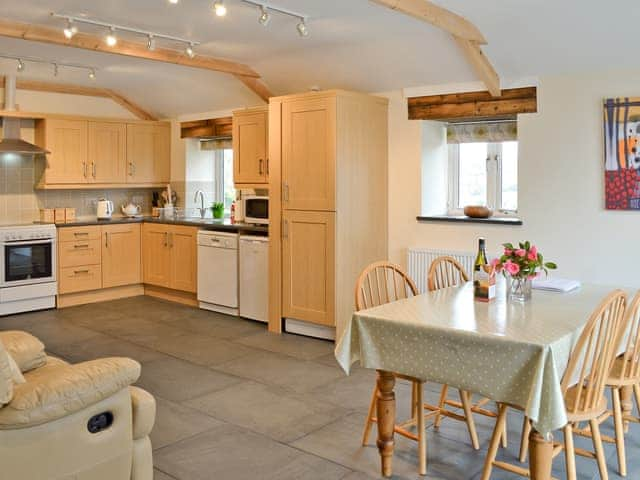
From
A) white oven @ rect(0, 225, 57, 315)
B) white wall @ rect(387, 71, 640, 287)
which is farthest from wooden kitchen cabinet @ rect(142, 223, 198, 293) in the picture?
white wall @ rect(387, 71, 640, 287)

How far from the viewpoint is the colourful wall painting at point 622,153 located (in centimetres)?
444

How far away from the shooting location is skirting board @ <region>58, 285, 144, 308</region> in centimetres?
697

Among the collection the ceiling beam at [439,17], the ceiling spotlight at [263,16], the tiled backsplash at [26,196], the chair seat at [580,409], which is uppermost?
the ceiling spotlight at [263,16]

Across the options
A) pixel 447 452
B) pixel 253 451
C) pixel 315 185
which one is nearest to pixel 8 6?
pixel 315 185

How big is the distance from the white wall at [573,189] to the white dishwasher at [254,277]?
78.4 inches

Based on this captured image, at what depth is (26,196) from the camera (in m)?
7.10

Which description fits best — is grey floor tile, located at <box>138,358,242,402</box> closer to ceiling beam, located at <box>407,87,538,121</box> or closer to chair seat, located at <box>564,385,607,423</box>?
chair seat, located at <box>564,385,607,423</box>

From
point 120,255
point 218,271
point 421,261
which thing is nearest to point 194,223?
point 218,271

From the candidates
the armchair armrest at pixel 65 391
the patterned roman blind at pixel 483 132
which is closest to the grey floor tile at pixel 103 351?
the armchair armrest at pixel 65 391

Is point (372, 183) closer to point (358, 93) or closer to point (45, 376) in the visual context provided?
point (358, 93)

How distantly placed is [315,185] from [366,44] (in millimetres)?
1234

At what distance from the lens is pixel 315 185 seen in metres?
5.39

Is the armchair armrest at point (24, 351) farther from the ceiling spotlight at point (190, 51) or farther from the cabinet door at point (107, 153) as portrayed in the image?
the cabinet door at point (107, 153)

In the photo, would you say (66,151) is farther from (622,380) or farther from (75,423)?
(622,380)
